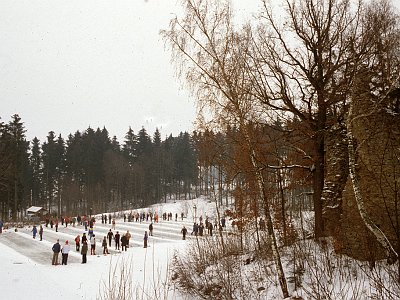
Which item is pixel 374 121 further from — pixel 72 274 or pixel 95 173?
pixel 95 173

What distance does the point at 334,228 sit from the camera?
9.10 metres

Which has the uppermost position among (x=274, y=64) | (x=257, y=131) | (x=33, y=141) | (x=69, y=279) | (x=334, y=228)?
(x=33, y=141)

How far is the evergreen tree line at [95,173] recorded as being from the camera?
63.3 m

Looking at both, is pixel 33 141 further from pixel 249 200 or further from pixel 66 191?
pixel 249 200

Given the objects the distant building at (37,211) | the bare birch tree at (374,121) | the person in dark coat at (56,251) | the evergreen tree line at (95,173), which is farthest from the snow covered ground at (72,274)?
the evergreen tree line at (95,173)

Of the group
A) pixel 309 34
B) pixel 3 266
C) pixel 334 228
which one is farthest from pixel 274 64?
pixel 3 266

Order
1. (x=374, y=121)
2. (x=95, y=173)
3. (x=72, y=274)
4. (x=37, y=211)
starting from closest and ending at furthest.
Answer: (x=374, y=121) → (x=72, y=274) → (x=37, y=211) → (x=95, y=173)

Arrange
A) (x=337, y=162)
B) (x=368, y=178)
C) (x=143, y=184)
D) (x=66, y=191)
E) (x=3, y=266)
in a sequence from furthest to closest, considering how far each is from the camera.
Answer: (x=143, y=184), (x=66, y=191), (x=3, y=266), (x=337, y=162), (x=368, y=178)

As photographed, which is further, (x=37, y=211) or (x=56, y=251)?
(x=37, y=211)

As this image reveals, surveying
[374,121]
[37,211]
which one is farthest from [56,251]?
[37,211]

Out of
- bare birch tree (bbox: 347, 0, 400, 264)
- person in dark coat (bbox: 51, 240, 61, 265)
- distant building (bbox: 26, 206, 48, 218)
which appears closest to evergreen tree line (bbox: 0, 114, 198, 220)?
distant building (bbox: 26, 206, 48, 218)

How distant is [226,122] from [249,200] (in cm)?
601

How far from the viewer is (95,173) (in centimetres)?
6894

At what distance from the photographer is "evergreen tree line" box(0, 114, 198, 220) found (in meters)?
63.3
